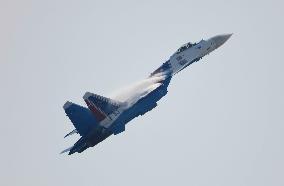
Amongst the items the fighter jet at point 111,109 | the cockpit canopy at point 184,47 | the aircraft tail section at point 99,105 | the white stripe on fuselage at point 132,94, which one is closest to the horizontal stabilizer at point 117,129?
the fighter jet at point 111,109

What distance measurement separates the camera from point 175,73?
7375 centimetres

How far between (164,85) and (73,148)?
13.8 meters

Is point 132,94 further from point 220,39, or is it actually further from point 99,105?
point 220,39

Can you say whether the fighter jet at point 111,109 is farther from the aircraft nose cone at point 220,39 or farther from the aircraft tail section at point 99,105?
the aircraft nose cone at point 220,39

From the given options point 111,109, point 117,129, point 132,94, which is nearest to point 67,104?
point 111,109

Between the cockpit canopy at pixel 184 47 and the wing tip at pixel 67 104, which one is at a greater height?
the cockpit canopy at pixel 184 47

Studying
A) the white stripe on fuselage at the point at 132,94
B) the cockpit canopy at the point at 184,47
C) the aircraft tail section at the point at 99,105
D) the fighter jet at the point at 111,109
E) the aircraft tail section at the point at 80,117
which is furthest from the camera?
the cockpit canopy at the point at 184,47

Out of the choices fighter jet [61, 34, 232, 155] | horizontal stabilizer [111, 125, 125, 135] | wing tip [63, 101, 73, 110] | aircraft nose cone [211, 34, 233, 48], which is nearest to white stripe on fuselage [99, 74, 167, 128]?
fighter jet [61, 34, 232, 155]

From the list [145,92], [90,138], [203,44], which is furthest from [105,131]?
[203,44]

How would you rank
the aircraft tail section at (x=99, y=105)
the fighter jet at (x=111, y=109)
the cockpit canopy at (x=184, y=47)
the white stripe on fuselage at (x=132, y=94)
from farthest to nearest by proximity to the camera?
1. the cockpit canopy at (x=184, y=47)
2. the white stripe on fuselage at (x=132, y=94)
3. the fighter jet at (x=111, y=109)
4. the aircraft tail section at (x=99, y=105)

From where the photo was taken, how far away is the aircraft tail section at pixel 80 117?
200 ft

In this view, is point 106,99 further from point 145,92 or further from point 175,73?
point 175,73

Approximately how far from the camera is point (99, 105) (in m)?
61.8

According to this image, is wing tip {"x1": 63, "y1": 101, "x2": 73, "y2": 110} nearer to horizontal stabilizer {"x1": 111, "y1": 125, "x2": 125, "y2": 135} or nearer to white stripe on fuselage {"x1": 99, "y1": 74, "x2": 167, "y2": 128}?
white stripe on fuselage {"x1": 99, "y1": 74, "x2": 167, "y2": 128}
